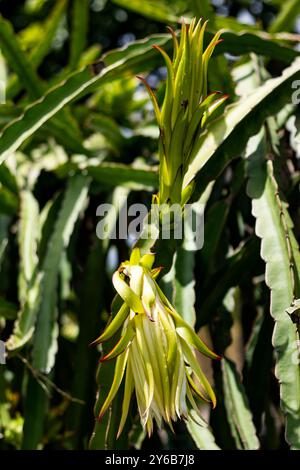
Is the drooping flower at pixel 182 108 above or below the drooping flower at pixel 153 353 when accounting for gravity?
above

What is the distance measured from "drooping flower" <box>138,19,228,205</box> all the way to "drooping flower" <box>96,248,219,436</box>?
0.12m

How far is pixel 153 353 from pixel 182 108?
27 cm

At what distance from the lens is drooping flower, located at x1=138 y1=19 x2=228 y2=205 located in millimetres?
771

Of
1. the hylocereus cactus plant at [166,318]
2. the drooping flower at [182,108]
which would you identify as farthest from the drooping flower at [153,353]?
the drooping flower at [182,108]

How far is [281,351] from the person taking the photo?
0.87m

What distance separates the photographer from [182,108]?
779 millimetres

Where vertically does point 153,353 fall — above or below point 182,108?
below

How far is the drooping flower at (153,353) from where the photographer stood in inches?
27.8

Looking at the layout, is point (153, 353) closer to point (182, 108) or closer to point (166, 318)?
point (166, 318)

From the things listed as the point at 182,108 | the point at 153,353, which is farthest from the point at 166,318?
the point at 182,108

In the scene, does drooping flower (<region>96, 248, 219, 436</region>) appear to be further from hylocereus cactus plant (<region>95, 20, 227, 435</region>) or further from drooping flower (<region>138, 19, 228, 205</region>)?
drooping flower (<region>138, 19, 228, 205</region>)

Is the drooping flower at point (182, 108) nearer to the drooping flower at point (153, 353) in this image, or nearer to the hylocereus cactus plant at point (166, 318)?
the hylocereus cactus plant at point (166, 318)

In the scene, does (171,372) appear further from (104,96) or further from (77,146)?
(104,96)

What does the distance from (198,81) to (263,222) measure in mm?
→ 271
